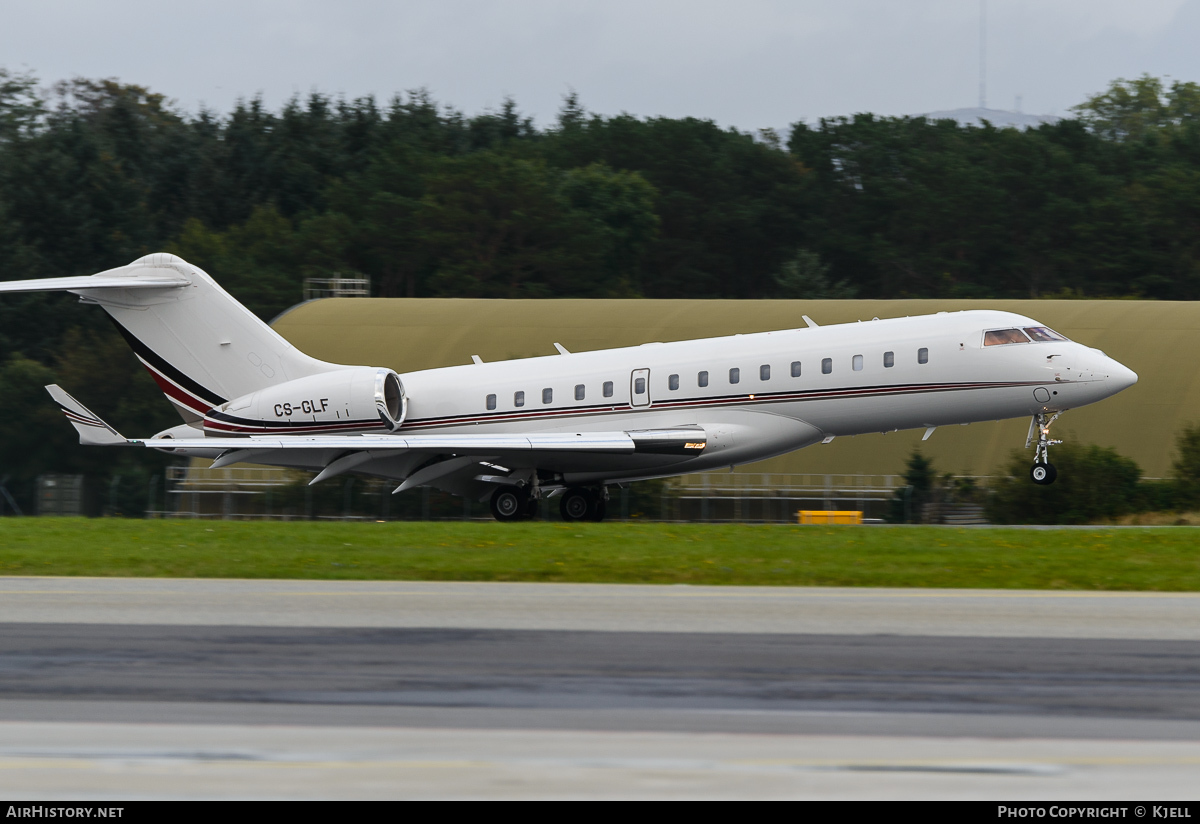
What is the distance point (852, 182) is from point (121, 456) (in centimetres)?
5532

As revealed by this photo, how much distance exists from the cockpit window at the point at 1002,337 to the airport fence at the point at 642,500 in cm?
697

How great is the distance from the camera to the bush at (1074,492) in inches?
1212

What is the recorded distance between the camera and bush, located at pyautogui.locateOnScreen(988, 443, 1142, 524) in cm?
3078

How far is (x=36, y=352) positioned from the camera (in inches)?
2586

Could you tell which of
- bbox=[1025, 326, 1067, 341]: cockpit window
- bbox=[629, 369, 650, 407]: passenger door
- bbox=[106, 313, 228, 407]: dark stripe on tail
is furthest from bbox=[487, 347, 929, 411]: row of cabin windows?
bbox=[106, 313, 228, 407]: dark stripe on tail

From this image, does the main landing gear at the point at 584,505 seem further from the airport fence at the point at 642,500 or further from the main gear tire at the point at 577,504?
the airport fence at the point at 642,500

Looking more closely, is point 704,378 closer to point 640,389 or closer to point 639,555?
point 640,389

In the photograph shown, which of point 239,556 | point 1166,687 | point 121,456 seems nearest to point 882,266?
point 121,456

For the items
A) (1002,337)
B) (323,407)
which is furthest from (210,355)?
(1002,337)

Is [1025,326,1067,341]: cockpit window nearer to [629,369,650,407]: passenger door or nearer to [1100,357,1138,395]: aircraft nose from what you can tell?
[1100,357,1138,395]: aircraft nose

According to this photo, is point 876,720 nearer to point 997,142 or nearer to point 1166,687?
point 1166,687

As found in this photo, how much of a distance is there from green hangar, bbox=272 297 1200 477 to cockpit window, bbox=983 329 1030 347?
727cm

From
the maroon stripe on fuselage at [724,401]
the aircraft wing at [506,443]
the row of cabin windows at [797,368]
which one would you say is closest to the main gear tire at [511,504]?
the maroon stripe on fuselage at [724,401]

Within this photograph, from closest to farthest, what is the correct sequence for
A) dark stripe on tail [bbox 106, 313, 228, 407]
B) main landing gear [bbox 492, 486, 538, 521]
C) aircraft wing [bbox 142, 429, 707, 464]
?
aircraft wing [bbox 142, 429, 707, 464] < main landing gear [bbox 492, 486, 538, 521] < dark stripe on tail [bbox 106, 313, 228, 407]
